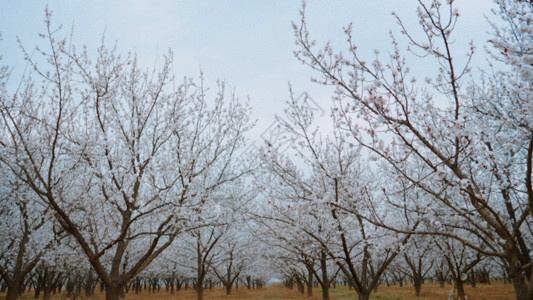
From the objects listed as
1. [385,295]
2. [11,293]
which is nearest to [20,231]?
[11,293]

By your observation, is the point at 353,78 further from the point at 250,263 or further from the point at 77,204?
the point at 250,263

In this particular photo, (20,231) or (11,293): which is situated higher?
(20,231)

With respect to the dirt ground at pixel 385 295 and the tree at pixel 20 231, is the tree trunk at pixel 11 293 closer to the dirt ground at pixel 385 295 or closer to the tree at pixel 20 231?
the tree at pixel 20 231

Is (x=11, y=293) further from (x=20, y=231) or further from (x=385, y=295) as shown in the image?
(x=385, y=295)

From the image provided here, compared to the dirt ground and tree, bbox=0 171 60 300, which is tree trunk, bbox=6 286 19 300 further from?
the dirt ground

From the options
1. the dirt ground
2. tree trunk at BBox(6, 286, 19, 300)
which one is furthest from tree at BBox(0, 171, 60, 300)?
the dirt ground

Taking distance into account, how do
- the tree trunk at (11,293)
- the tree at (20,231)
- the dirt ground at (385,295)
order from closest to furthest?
the tree trunk at (11,293)
the tree at (20,231)
the dirt ground at (385,295)

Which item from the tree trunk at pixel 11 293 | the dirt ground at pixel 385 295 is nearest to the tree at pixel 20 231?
the tree trunk at pixel 11 293

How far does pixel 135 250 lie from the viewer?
72.4 feet

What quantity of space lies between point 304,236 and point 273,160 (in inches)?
126

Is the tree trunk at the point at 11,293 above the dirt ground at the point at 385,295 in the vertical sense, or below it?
above

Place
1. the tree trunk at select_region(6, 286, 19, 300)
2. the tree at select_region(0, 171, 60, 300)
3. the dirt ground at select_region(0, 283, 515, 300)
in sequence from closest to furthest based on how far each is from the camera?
the tree trunk at select_region(6, 286, 19, 300) < the tree at select_region(0, 171, 60, 300) < the dirt ground at select_region(0, 283, 515, 300)

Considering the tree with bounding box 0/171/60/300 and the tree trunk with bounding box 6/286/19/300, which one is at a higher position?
the tree with bounding box 0/171/60/300

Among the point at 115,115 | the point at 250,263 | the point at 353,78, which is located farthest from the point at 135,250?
the point at 353,78
